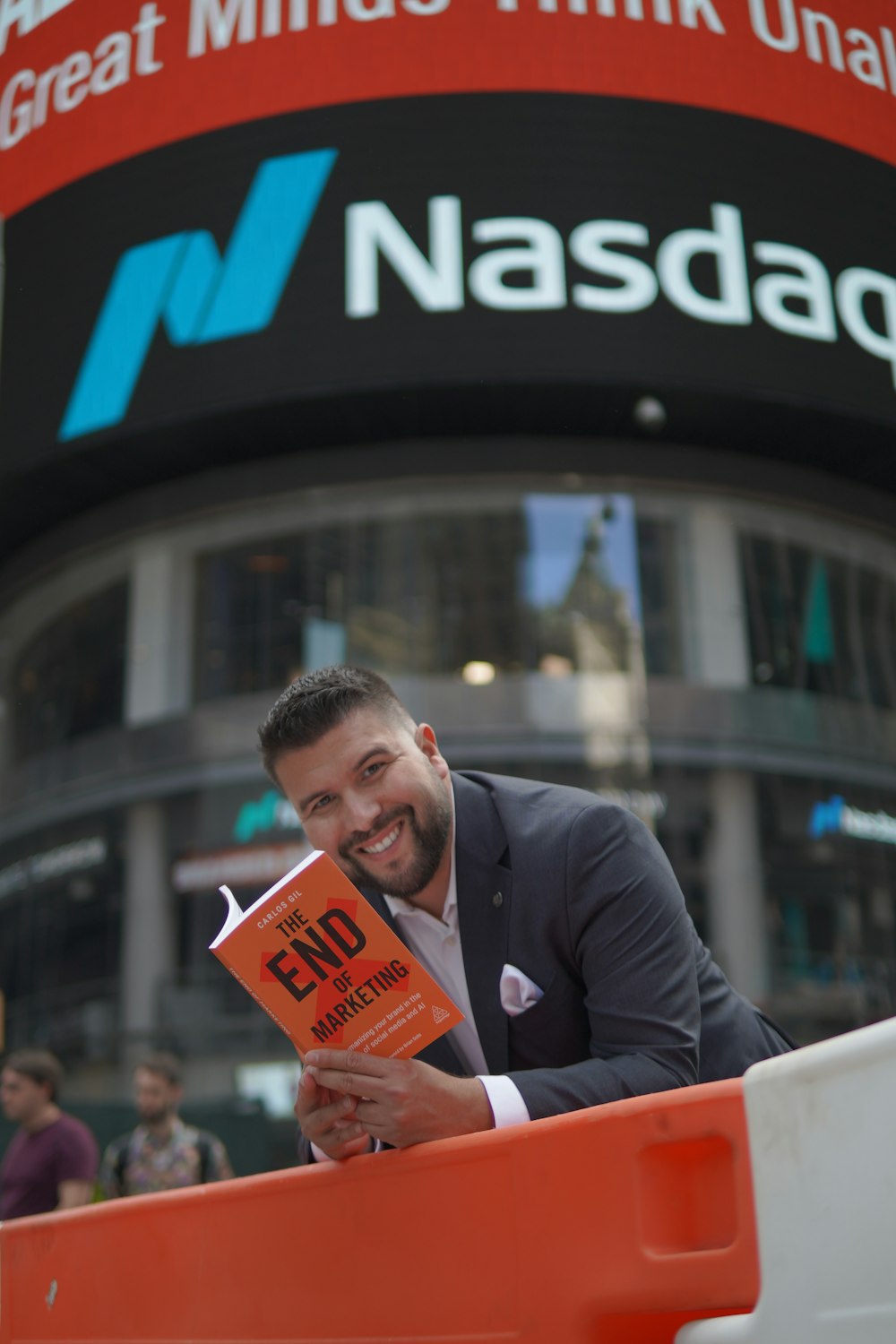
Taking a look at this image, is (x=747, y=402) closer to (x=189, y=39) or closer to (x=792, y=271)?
(x=792, y=271)

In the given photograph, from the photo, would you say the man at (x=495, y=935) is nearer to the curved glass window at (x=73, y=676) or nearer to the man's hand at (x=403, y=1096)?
the man's hand at (x=403, y=1096)

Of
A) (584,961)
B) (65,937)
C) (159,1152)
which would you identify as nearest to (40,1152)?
(159,1152)

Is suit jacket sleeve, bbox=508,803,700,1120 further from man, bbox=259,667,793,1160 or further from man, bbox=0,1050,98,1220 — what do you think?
man, bbox=0,1050,98,1220

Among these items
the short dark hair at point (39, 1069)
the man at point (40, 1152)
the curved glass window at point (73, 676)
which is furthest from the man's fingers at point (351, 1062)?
the curved glass window at point (73, 676)

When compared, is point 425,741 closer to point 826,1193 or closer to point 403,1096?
point 403,1096

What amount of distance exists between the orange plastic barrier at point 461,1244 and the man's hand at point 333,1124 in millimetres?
44

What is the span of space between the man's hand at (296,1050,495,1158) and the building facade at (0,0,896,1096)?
9.70 meters

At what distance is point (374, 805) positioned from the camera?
7.63 feet

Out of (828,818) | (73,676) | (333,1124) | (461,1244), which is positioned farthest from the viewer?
(73,676)

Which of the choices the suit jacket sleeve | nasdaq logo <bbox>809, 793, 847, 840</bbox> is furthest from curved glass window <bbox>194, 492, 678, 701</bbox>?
the suit jacket sleeve

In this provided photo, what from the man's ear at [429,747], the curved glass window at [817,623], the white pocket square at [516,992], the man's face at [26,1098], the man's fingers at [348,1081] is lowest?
the man's fingers at [348,1081]

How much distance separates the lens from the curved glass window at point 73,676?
1573cm

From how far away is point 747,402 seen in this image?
14.4 meters

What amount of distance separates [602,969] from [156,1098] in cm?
492
